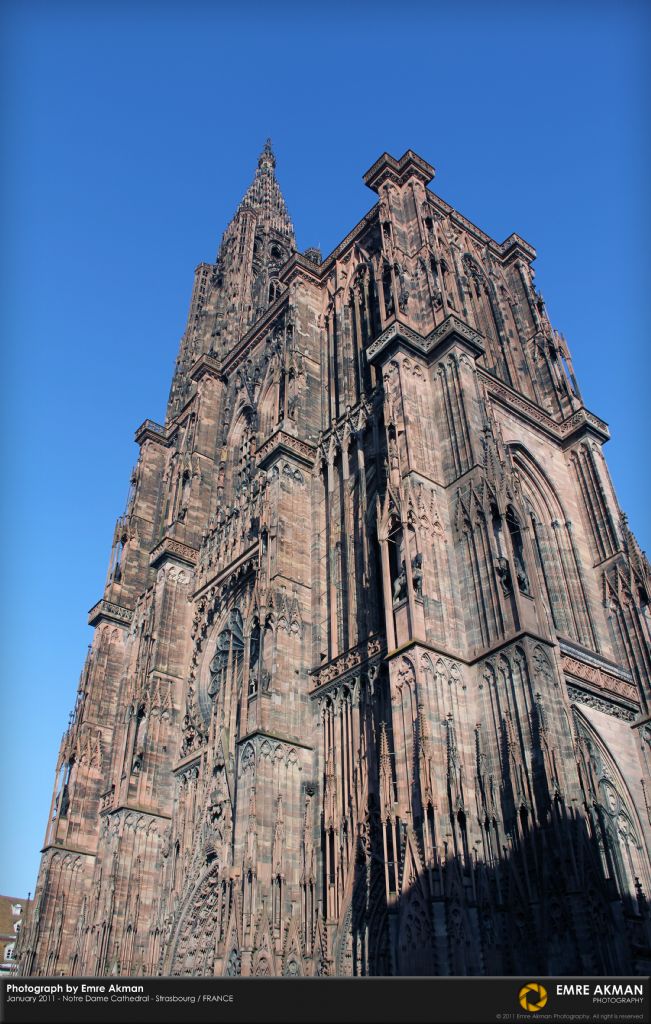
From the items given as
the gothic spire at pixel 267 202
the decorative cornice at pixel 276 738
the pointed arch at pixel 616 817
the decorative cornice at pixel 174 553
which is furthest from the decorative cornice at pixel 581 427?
the gothic spire at pixel 267 202

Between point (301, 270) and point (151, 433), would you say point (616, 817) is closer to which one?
point (301, 270)

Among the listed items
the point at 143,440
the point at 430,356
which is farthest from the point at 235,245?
the point at 430,356

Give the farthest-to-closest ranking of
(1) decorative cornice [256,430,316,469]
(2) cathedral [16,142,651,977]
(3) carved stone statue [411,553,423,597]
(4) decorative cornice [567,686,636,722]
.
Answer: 1. (1) decorative cornice [256,430,316,469]
2. (4) decorative cornice [567,686,636,722]
3. (3) carved stone statue [411,553,423,597]
4. (2) cathedral [16,142,651,977]

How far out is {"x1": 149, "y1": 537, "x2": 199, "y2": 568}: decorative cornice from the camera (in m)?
28.7

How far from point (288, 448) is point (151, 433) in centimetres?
1539

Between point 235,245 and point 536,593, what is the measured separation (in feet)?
106

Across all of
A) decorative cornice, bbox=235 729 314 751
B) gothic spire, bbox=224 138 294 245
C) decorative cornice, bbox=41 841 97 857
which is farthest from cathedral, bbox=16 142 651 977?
gothic spire, bbox=224 138 294 245

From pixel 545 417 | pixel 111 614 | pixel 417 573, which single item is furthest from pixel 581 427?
pixel 111 614

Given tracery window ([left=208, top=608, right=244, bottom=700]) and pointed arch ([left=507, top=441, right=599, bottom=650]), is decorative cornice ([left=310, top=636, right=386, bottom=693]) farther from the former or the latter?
pointed arch ([left=507, top=441, right=599, bottom=650])

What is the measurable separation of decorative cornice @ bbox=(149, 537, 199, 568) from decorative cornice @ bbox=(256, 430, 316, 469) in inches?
244

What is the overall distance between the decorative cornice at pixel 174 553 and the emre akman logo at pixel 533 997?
22.9 meters

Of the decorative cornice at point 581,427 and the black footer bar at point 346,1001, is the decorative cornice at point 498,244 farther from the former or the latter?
the black footer bar at point 346,1001

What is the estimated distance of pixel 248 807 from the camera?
58.7 feet

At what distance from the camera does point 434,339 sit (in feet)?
69.9
